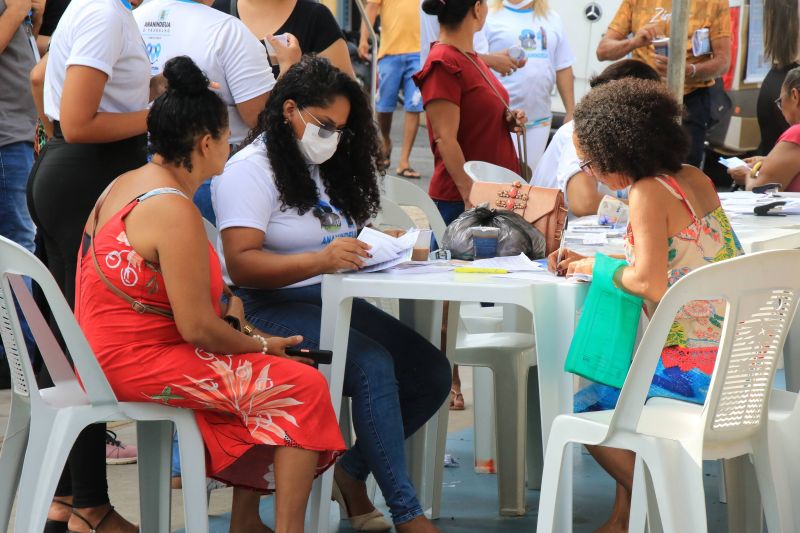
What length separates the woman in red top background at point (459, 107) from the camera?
4.43 meters

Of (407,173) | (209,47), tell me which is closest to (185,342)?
(209,47)

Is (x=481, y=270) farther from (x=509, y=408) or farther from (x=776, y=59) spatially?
(x=776, y=59)

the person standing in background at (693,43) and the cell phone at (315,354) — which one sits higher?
the person standing in background at (693,43)

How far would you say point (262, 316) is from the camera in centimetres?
318

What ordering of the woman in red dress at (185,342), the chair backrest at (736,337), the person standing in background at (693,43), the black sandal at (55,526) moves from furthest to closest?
the person standing in background at (693,43), the black sandal at (55,526), the woman in red dress at (185,342), the chair backrest at (736,337)

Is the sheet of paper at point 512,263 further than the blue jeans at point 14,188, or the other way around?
the blue jeans at point 14,188

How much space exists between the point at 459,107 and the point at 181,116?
1878mm

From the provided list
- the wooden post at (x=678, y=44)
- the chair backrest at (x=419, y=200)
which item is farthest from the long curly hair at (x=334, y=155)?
the wooden post at (x=678, y=44)

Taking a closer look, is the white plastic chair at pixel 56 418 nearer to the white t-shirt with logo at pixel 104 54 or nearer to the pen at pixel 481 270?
the white t-shirt with logo at pixel 104 54

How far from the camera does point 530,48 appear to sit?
19.6ft

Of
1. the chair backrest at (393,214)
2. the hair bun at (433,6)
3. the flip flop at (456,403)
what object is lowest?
the flip flop at (456,403)

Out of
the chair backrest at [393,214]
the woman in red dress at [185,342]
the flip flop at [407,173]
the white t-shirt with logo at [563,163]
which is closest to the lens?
the woman in red dress at [185,342]

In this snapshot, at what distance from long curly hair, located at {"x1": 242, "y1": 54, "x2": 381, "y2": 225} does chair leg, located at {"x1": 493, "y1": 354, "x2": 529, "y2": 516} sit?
65 centimetres

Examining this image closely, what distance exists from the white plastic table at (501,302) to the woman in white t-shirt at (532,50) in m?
2.94
